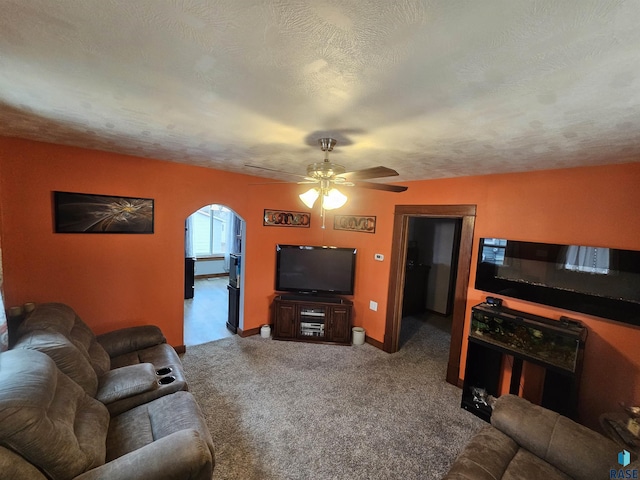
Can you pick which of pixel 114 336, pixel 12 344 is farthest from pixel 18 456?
pixel 114 336

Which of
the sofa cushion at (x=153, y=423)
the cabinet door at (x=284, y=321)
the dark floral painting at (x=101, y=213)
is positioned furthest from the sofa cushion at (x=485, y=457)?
the dark floral painting at (x=101, y=213)

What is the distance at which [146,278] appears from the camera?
317 cm

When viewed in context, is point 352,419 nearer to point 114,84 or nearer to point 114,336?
point 114,336

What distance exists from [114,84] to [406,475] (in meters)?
3.03

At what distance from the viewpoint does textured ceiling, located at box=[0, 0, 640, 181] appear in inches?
31.6

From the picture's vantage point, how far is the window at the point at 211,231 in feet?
26.1

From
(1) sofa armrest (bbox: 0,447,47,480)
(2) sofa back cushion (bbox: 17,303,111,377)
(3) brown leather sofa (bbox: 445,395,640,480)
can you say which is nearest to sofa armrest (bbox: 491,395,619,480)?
(3) brown leather sofa (bbox: 445,395,640,480)

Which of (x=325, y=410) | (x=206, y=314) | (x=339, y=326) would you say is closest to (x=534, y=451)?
(x=325, y=410)

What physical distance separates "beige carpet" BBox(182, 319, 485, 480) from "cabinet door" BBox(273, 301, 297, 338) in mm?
143

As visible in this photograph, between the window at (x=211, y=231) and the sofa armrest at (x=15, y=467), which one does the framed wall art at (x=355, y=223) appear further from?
the window at (x=211, y=231)

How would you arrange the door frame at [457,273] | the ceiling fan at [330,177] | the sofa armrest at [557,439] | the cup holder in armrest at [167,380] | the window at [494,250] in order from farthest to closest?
the door frame at [457,273] < the window at [494,250] < the cup holder in armrest at [167,380] < the ceiling fan at [330,177] < the sofa armrest at [557,439]

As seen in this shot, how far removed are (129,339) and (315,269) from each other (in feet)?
7.86

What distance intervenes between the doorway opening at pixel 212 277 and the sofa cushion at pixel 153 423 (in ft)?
6.71

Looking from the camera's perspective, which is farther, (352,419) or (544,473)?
(352,419)
